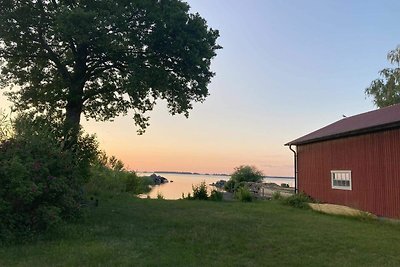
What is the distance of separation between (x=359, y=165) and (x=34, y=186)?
11.2 meters

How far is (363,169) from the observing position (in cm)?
1428

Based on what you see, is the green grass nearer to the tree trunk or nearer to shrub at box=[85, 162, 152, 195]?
the tree trunk

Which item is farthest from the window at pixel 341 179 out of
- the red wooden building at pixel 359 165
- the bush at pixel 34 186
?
the bush at pixel 34 186

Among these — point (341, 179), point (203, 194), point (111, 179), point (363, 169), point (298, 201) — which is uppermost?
point (363, 169)

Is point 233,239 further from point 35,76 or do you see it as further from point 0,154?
point 35,76

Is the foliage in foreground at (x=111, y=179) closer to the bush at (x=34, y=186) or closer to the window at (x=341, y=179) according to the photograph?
the bush at (x=34, y=186)

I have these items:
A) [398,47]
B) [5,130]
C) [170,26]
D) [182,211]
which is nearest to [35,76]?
[5,130]

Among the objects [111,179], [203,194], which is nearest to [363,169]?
[203,194]

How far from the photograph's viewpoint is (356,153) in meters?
14.7

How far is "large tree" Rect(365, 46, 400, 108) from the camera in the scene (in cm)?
3002

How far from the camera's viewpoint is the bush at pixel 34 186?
8.25 metres

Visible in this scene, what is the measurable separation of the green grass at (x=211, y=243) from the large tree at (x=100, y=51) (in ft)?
15.4

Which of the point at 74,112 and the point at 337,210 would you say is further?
the point at 74,112

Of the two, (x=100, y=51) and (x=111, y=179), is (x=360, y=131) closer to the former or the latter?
(x=100, y=51)
